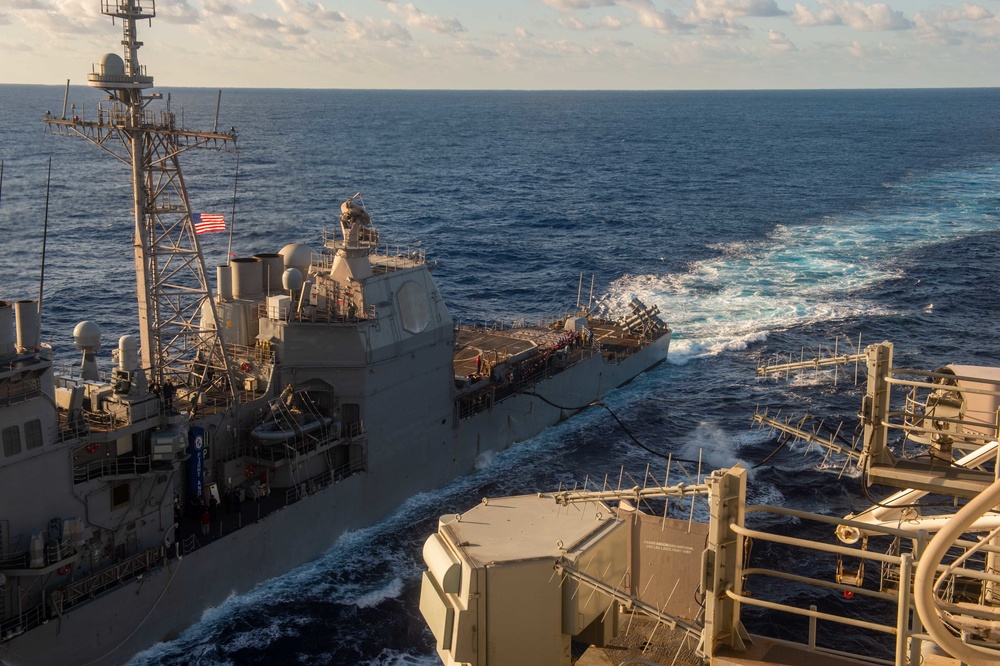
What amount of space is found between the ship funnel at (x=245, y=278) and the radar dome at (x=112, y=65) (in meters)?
8.57

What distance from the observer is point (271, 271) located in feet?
125

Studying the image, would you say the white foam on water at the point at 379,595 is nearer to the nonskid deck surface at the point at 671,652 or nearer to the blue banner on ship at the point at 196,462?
the blue banner on ship at the point at 196,462

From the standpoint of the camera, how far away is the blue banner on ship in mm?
30578

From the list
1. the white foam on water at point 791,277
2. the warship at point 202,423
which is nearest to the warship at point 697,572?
the warship at point 202,423

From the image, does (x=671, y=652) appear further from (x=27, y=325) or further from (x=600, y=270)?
(x=600, y=270)

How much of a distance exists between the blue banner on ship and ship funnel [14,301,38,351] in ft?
19.9

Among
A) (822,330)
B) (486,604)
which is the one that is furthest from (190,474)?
(822,330)

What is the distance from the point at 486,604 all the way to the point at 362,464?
856 inches

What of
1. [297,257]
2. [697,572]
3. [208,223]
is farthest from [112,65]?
[697,572]

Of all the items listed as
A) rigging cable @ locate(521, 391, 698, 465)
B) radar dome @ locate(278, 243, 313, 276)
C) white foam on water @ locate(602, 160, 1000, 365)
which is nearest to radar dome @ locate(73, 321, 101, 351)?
radar dome @ locate(278, 243, 313, 276)

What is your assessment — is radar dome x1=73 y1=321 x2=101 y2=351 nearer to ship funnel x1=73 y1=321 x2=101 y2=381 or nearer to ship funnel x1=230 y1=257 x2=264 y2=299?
ship funnel x1=73 y1=321 x2=101 y2=381

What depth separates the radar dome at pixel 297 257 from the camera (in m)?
38.7

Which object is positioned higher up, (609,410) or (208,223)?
(208,223)

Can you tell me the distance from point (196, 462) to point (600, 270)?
159 ft
